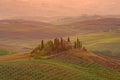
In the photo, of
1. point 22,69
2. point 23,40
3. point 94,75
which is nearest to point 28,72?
point 22,69

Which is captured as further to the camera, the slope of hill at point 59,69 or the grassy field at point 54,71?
the slope of hill at point 59,69

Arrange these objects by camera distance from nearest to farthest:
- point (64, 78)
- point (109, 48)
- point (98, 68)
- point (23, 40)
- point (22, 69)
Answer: point (64, 78) → point (22, 69) → point (98, 68) → point (109, 48) → point (23, 40)

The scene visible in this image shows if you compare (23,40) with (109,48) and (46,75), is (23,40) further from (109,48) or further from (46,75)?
Result: (46,75)

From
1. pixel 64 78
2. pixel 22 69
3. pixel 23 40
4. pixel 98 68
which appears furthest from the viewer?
pixel 23 40

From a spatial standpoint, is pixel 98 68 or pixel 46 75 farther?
pixel 98 68

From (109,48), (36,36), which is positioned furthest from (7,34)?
(109,48)

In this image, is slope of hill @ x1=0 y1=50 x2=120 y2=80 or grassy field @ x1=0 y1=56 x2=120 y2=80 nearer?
grassy field @ x1=0 y1=56 x2=120 y2=80
